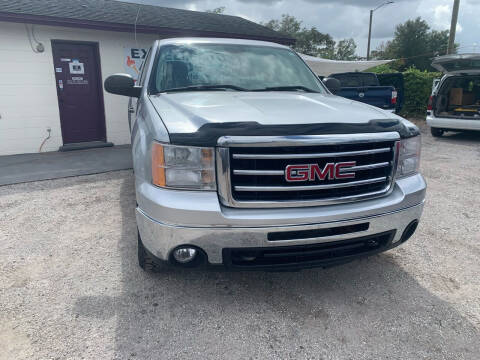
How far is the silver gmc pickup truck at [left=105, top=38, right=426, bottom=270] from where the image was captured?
206 cm

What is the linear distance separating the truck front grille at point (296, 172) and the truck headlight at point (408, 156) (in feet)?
0.88

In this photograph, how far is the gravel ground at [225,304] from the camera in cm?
209

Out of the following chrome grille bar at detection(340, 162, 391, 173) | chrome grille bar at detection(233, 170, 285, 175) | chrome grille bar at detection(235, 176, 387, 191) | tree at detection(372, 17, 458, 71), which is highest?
tree at detection(372, 17, 458, 71)

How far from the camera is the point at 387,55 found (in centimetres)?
4656

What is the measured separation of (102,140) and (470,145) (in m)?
9.13

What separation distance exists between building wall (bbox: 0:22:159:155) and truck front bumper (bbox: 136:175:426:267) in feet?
23.3

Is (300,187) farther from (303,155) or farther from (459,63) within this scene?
(459,63)

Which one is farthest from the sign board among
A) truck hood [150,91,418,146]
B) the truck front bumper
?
the truck front bumper

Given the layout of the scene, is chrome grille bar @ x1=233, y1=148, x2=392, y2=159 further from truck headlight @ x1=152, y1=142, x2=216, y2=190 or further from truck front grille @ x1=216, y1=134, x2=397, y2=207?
truck headlight @ x1=152, y1=142, x2=216, y2=190

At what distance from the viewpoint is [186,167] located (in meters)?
2.09

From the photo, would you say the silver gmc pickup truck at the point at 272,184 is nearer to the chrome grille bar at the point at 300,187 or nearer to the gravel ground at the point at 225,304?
the chrome grille bar at the point at 300,187

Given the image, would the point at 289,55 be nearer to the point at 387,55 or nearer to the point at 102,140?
the point at 102,140

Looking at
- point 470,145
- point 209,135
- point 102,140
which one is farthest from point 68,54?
point 470,145

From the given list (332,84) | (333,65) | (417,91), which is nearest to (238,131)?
(332,84)
